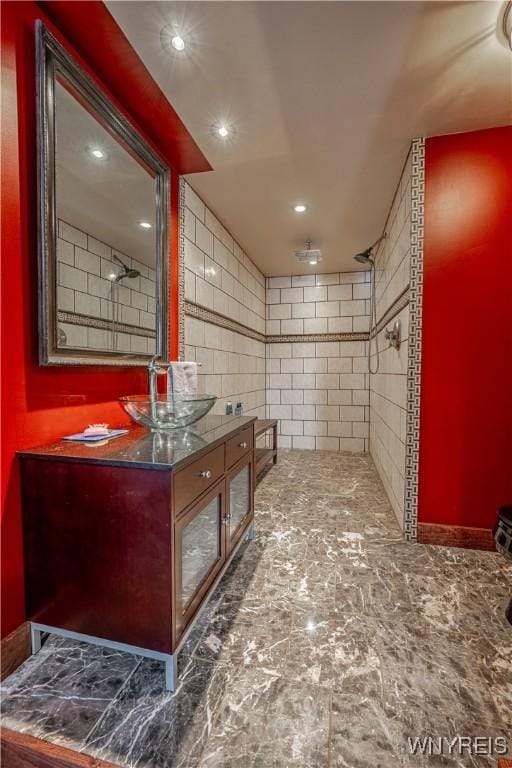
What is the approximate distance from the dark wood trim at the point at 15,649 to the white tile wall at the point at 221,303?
61.7 inches

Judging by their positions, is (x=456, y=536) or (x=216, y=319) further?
(x=216, y=319)

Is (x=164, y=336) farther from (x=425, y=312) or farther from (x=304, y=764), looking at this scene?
(x=304, y=764)

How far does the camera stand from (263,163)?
79.8 inches

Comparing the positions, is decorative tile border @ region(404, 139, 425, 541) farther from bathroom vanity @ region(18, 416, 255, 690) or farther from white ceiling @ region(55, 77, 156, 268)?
→ white ceiling @ region(55, 77, 156, 268)

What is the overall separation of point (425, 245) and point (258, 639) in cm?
208

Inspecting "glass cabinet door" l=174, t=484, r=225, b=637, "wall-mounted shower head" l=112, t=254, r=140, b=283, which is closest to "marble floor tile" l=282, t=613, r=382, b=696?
"glass cabinet door" l=174, t=484, r=225, b=637

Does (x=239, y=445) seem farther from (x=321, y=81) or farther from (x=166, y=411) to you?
(x=321, y=81)

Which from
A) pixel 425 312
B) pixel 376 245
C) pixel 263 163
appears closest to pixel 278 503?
pixel 425 312

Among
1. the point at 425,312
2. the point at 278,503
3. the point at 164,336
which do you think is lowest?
the point at 278,503

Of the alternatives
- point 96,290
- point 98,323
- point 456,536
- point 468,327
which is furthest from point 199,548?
point 468,327

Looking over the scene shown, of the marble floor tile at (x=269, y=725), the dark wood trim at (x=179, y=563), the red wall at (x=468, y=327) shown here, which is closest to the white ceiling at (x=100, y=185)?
the dark wood trim at (x=179, y=563)

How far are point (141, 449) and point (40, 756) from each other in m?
0.80

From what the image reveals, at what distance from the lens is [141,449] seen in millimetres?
1165

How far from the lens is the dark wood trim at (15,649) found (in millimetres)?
1062
